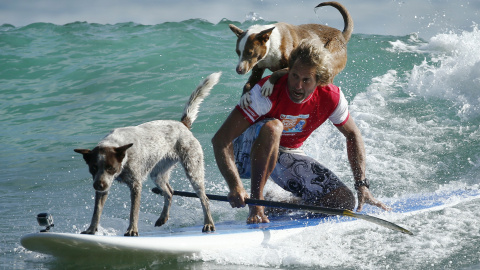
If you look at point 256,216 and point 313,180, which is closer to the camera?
point 256,216

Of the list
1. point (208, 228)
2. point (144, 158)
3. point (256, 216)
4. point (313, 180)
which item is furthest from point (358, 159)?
point (144, 158)

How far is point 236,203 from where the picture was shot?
4113mm

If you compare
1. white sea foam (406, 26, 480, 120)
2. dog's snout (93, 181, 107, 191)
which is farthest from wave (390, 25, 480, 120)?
dog's snout (93, 181, 107, 191)

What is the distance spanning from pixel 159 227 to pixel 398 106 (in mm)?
5775

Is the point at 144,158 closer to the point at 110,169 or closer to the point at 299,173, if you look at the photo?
the point at 110,169

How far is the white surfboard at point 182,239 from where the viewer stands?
3475 mm

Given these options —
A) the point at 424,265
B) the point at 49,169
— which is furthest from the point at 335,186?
the point at 49,169

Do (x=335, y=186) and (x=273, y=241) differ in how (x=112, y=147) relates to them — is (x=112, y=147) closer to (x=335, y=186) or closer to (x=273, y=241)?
(x=273, y=241)

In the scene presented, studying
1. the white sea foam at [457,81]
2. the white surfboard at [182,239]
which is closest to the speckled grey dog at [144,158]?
the white surfboard at [182,239]

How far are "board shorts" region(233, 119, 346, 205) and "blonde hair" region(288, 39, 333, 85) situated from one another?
75 cm

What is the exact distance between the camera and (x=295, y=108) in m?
4.35

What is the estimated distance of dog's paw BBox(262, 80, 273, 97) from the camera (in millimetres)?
4258

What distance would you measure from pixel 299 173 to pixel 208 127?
434 centimetres

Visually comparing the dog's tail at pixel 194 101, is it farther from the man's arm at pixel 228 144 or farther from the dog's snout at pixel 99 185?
the dog's snout at pixel 99 185
